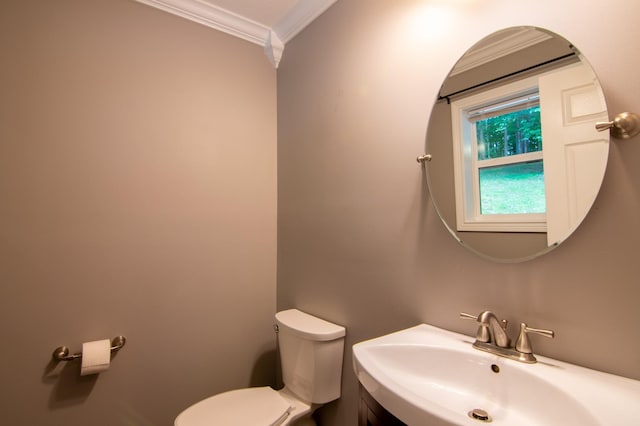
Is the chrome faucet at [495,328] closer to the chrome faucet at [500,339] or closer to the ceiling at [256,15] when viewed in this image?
the chrome faucet at [500,339]

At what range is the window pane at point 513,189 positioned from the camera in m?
0.87

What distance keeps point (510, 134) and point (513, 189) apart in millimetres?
165

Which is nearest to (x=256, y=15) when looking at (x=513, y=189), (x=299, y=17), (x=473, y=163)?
(x=299, y=17)

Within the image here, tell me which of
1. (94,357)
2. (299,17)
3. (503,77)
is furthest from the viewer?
(299,17)

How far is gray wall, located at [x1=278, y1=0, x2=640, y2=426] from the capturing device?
754 mm

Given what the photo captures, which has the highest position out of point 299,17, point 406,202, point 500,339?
point 299,17

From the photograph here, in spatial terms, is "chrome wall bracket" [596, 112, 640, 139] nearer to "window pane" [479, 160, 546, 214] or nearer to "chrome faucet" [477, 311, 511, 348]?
"window pane" [479, 160, 546, 214]

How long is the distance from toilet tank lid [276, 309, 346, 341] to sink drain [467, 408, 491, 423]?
0.68 metres

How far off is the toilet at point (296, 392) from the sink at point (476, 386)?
19.3 inches

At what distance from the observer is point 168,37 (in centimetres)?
167

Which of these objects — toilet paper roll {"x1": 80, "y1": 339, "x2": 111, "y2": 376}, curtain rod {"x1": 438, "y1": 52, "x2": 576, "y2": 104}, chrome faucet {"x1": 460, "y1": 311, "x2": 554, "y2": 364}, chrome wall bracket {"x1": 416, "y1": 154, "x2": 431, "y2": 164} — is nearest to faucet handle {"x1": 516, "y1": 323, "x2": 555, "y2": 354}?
chrome faucet {"x1": 460, "y1": 311, "x2": 554, "y2": 364}

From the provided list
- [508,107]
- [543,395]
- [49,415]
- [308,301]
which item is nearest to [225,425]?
[308,301]

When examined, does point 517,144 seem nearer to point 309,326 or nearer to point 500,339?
point 500,339

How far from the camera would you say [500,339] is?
0.88m
